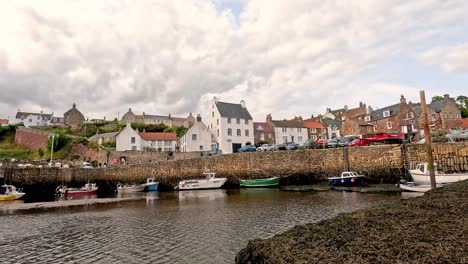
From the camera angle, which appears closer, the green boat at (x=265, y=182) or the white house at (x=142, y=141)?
the green boat at (x=265, y=182)

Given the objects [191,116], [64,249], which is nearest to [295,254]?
[64,249]

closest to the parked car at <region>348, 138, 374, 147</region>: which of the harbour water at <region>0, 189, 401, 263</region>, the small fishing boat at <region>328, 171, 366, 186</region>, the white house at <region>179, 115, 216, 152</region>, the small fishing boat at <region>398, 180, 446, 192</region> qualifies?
the small fishing boat at <region>328, 171, 366, 186</region>

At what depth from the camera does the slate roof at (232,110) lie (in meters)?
57.4

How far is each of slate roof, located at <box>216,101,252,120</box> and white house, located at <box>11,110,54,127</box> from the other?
7726 cm

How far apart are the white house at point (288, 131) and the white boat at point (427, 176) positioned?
4053 centimetres

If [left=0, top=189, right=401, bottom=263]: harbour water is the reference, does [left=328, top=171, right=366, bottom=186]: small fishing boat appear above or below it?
above

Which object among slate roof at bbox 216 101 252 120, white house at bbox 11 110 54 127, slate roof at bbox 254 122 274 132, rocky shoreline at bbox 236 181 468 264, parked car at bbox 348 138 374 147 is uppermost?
white house at bbox 11 110 54 127

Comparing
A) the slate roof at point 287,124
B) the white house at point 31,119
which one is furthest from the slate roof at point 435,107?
the white house at point 31,119

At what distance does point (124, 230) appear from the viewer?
13312mm

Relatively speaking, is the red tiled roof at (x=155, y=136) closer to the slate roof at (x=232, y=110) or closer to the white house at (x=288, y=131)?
the slate roof at (x=232, y=110)

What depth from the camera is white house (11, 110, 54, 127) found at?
98375 millimetres

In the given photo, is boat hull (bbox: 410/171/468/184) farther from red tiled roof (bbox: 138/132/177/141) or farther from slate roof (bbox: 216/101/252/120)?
red tiled roof (bbox: 138/132/177/141)

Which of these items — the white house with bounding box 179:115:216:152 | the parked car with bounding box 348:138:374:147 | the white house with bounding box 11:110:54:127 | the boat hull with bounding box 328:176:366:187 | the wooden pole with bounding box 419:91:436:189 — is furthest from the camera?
the white house with bounding box 11:110:54:127

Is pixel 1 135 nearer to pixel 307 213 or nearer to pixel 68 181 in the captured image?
pixel 68 181
